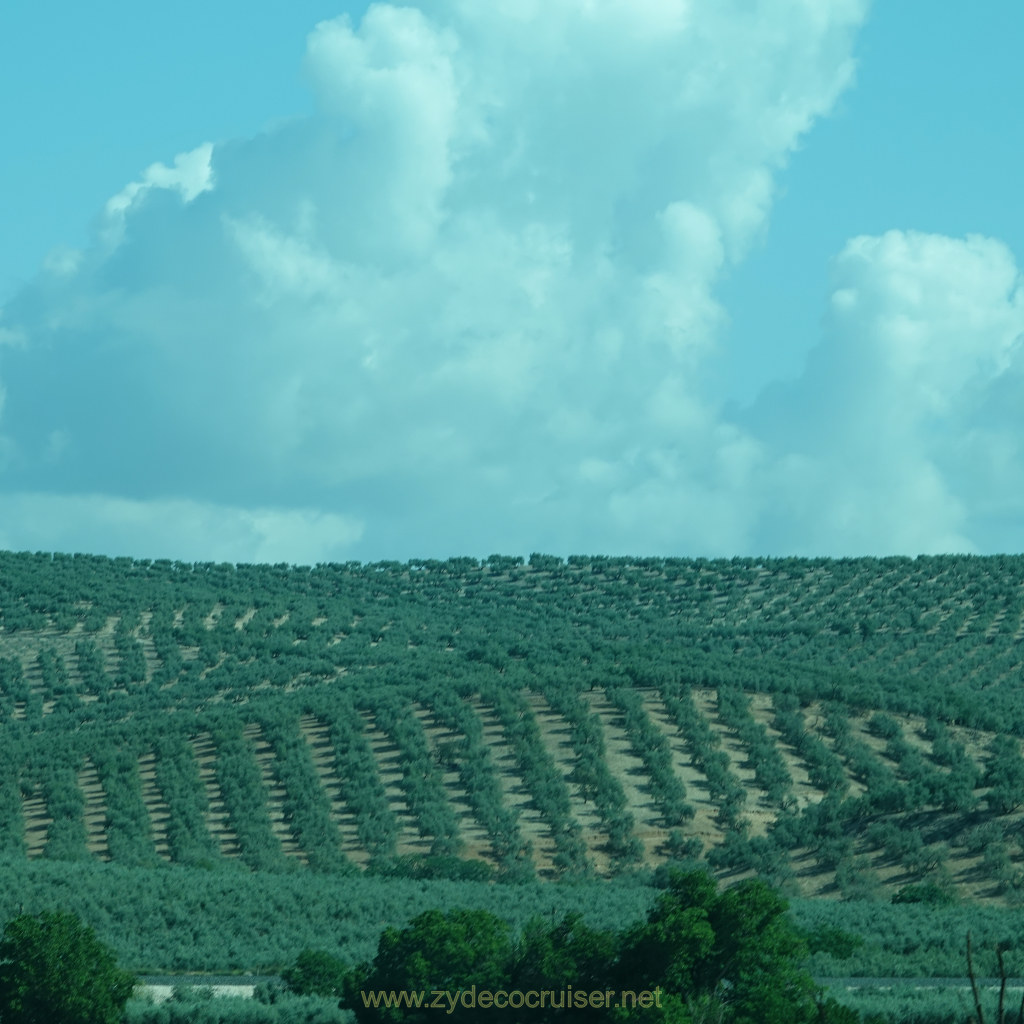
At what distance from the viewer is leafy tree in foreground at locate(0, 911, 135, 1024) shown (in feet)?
84.3

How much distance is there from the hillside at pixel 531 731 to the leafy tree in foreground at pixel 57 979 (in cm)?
1989

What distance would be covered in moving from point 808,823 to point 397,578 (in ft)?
177

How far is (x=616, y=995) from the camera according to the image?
78.4ft

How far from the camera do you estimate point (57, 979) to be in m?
25.7

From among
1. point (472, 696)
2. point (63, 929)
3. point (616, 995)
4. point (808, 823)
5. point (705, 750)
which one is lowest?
point (616, 995)

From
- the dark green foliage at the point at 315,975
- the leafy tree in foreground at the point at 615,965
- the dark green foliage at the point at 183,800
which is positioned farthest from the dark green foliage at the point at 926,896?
the dark green foliage at the point at 183,800

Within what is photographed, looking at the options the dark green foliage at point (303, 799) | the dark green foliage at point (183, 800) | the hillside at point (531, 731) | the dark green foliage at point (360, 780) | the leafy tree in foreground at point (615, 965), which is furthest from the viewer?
the dark green foliage at point (360, 780)

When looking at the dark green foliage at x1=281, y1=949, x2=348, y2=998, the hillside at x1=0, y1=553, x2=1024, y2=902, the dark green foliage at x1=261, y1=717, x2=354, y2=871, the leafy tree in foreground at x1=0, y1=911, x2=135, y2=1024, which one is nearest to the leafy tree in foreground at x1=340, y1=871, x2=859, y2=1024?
the leafy tree in foreground at x1=0, y1=911, x2=135, y2=1024

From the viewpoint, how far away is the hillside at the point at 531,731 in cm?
4741

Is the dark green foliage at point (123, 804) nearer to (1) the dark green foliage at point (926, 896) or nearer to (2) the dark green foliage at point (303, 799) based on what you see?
(2) the dark green foliage at point (303, 799)

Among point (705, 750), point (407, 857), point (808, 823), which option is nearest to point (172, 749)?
point (407, 857)

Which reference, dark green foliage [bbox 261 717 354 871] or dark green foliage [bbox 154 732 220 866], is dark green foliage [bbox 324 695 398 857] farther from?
dark green foliage [bbox 154 732 220 866]

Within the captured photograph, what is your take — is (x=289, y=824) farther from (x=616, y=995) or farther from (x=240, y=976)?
(x=616, y=995)

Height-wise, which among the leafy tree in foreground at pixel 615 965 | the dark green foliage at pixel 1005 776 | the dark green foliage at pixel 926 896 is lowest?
the leafy tree in foreground at pixel 615 965
